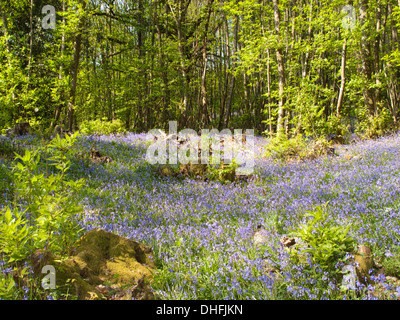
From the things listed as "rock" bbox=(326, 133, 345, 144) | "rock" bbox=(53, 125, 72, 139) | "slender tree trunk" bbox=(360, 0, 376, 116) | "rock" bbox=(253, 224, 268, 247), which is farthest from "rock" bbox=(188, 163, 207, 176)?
"slender tree trunk" bbox=(360, 0, 376, 116)

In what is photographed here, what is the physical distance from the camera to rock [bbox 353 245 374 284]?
2.38m

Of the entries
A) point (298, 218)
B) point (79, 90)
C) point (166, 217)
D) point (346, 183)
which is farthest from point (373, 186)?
point (79, 90)

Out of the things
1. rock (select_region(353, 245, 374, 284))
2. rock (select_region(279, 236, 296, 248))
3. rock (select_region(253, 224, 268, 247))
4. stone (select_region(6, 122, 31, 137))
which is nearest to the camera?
rock (select_region(353, 245, 374, 284))

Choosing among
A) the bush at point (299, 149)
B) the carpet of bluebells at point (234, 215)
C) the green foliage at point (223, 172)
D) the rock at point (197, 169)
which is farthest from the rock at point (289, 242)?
the bush at point (299, 149)

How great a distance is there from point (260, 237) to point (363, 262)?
1.19 metres

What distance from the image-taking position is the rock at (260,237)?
10.7 ft

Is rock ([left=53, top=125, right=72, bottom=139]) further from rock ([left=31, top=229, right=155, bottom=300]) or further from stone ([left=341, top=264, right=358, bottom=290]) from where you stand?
stone ([left=341, top=264, right=358, bottom=290])

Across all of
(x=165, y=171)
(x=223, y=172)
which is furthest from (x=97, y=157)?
(x=223, y=172)

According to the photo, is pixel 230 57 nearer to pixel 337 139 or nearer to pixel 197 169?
pixel 337 139

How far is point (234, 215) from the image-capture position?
418 centimetres

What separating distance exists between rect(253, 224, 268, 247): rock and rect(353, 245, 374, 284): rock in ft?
3.17

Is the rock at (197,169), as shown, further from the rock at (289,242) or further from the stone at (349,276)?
the stone at (349,276)
